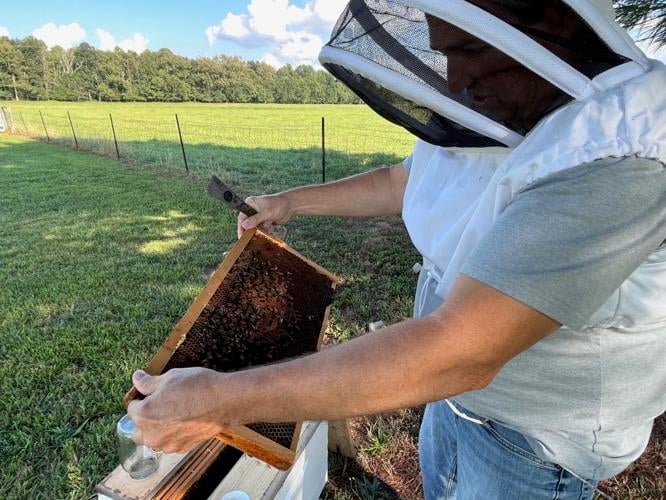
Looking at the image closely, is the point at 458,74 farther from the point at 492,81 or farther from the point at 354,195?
the point at 354,195

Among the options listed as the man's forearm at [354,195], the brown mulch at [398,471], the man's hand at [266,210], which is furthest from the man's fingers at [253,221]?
the brown mulch at [398,471]

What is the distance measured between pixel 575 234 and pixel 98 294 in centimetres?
520

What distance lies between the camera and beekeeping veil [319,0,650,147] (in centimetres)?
87

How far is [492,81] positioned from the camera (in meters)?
1.00

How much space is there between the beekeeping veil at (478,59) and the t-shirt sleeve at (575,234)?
7.4 inches

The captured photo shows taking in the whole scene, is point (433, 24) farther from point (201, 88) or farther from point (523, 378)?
point (201, 88)

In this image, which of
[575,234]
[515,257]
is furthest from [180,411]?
[575,234]

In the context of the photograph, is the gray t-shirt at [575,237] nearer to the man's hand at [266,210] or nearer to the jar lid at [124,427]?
the man's hand at [266,210]

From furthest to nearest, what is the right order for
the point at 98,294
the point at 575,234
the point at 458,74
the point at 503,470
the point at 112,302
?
the point at 98,294 → the point at 112,302 → the point at 503,470 → the point at 458,74 → the point at 575,234

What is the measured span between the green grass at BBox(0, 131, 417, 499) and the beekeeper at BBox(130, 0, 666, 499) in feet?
7.80

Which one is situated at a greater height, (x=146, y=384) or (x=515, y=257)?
(x=515, y=257)

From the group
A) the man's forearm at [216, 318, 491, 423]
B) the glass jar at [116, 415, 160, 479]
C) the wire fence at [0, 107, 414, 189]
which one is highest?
the man's forearm at [216, 318, 491, 423]

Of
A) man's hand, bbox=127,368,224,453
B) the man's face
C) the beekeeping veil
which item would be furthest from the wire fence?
man's hand, bbox=127,368,224,453

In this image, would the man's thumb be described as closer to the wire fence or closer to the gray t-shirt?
the gray t-shirt
